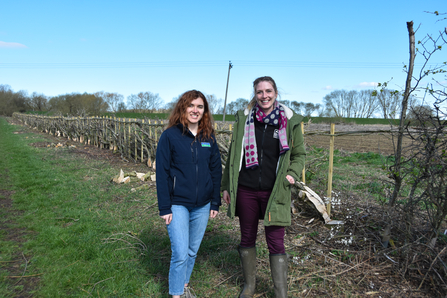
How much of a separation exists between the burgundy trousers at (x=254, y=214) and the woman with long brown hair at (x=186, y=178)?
0.23 metres

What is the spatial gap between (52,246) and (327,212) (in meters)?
3.69

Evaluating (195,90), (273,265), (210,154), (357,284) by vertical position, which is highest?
(195,90)

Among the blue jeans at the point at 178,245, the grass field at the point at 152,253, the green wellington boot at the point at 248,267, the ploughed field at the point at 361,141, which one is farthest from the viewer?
the ploughed field at the point at 361,141

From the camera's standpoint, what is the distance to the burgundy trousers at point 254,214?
223 cm

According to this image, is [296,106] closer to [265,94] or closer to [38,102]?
[265,94]

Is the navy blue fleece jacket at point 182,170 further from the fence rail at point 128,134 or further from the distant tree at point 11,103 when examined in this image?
the distant tree at point 11,103

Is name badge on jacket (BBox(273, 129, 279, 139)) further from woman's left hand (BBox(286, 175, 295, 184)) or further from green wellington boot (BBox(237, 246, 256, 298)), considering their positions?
green wellington boot (BBox(237, 246, 256, 298))

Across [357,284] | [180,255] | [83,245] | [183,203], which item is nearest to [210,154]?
[183,203]

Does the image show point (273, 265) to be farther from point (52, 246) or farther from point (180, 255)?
point (52, 246)

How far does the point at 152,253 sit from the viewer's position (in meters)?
3.37

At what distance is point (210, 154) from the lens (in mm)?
2346

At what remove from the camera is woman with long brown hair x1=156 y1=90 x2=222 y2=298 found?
82.4 inches

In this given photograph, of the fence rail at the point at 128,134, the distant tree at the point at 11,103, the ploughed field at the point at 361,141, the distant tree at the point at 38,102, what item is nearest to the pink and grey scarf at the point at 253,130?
the ploughed field at the point at 361,141

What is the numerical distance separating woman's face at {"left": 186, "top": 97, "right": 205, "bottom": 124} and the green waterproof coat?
0.33 m
